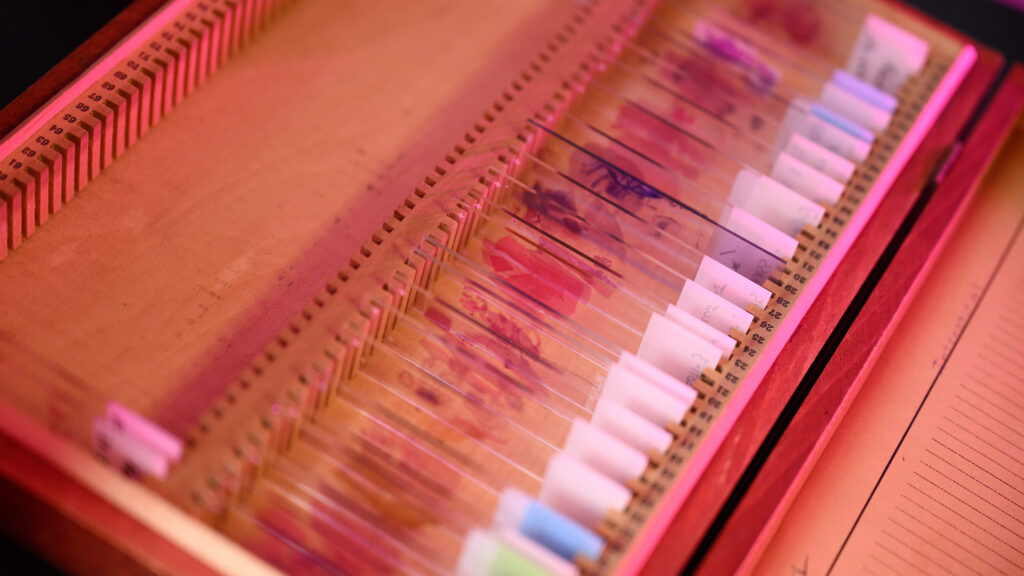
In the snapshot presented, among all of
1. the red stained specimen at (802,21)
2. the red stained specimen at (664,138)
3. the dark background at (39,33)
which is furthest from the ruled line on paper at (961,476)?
the dark background at (39,33)

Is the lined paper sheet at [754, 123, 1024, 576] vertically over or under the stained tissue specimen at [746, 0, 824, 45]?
under

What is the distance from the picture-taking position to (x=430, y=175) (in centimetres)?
183

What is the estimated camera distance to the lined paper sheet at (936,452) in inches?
66.9

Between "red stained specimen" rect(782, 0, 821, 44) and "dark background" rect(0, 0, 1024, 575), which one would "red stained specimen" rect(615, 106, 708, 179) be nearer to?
"red stained specimen" rect(782, 0, 821, 44)

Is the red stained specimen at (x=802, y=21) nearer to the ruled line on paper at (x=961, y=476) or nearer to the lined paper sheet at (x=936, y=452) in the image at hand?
the lined paper sheet at (x=936, y=452)

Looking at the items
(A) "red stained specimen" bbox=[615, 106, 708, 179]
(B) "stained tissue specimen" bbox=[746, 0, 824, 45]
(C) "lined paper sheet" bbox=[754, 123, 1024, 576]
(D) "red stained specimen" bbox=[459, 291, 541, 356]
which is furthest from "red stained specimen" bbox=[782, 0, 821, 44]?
(D) "red stained specimen" bbox=[459, 291, 541, 356]

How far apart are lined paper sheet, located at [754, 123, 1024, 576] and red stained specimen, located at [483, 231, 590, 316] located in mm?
499

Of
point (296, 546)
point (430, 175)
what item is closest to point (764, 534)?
point (296, 546)

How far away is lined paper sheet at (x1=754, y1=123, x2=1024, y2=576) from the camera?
1.70 m

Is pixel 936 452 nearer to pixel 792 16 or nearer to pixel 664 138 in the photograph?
pixel 664 138

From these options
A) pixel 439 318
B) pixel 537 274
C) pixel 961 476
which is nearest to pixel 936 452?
pixel 961 476

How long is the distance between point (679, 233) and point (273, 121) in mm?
786

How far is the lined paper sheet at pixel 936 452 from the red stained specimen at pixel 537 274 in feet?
1.64

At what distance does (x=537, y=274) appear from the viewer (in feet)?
6.17
